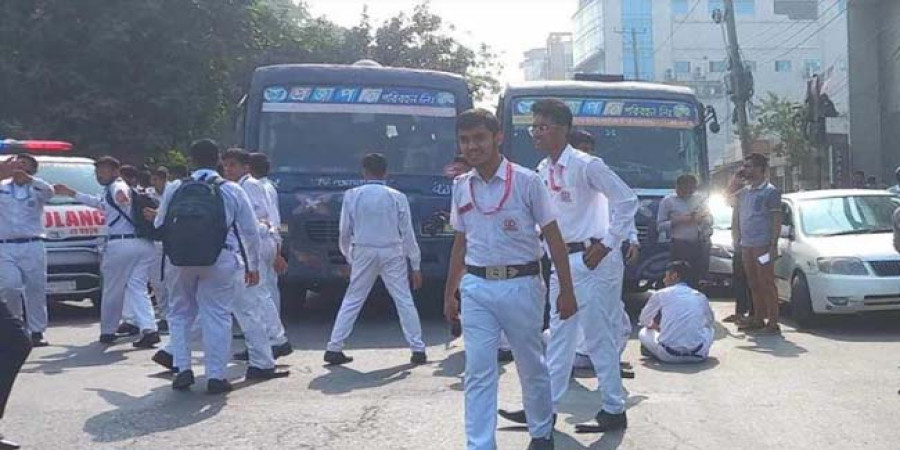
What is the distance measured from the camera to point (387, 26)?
36156mm

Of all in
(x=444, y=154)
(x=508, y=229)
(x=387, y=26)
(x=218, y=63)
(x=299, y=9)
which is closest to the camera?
(x=508, y=229)

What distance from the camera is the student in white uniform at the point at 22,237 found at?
998 centimetres

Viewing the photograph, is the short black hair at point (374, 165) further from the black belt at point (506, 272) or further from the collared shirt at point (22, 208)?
the black belt at point (506, 272)

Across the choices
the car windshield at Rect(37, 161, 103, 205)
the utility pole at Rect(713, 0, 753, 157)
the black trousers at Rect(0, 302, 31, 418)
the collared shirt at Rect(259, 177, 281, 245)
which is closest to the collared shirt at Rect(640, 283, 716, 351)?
the collared shirt at Rect(259, 177, 281, 245)

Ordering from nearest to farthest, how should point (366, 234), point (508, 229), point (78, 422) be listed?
1. point (508, 229)
2. point (78, 422)
3. point (366, 234)

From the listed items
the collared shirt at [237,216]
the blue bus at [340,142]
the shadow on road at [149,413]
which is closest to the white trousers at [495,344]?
the shadow on road at [149,413]

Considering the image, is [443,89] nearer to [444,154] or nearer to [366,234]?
[444,154]

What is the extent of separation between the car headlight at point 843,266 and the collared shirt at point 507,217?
6.37 metres

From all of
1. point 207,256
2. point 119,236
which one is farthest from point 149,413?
point 119,236

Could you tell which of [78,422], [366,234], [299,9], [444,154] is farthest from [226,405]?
[299,9]

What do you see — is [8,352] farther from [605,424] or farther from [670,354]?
[670,354]

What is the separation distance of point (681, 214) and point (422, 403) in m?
4.97

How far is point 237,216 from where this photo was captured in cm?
801

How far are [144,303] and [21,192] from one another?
1.59 m
